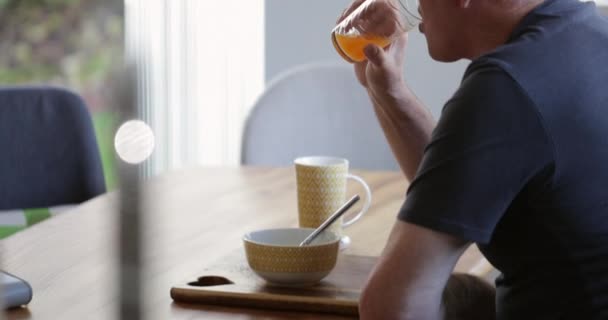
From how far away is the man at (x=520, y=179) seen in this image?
0.82m

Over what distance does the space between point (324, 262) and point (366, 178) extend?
0.73 metres

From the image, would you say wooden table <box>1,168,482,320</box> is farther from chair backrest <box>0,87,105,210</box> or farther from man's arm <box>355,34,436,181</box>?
chair backrest <box>0,87,105,210</box>

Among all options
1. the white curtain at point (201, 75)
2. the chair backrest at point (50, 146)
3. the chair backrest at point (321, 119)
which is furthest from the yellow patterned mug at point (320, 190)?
the white curtain at point (201, 75)

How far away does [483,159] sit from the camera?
819 mm

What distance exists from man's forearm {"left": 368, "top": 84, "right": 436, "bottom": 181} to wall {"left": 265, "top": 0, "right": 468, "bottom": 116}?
149cm

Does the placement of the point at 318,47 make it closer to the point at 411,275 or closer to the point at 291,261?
the point at 291,261

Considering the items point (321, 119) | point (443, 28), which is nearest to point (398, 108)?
point (443, 28)

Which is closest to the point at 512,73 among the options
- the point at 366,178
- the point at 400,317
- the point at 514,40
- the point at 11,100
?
the point at 514,40

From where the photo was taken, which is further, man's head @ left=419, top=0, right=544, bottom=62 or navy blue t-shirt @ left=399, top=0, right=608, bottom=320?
man's head @ left=419, top=0, right=544, bottom=62

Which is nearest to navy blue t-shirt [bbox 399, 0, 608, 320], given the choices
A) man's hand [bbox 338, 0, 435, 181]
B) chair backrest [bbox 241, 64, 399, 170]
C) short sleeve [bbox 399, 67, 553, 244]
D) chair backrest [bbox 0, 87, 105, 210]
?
short sleeve [bbox 399, 67, 553, 244]

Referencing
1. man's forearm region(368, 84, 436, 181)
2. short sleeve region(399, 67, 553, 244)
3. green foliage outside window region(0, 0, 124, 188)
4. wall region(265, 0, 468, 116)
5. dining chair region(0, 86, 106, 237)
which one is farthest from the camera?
wall region(265, 0, 468, 116)

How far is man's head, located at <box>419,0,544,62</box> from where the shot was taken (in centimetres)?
94

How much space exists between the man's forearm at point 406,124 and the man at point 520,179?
0.28 metres

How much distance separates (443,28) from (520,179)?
0.22m
